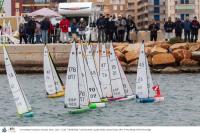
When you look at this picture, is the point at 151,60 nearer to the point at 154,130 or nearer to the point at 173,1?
the point at 154,130

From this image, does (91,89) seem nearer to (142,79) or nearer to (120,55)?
(142,79)

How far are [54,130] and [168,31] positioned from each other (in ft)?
134

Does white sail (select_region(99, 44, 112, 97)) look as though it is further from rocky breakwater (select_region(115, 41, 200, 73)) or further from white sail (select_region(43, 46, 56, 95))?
rocky breakwater (select_region(115, 41, 200, 73))

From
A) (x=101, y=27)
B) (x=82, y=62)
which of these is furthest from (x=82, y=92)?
(x=101, y=27)

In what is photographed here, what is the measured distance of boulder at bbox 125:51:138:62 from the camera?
6172 cm

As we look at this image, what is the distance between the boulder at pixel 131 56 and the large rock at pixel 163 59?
1140 millimetres

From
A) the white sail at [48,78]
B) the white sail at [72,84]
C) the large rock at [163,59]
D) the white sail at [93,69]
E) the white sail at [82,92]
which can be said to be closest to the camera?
the white sail at [72,84]

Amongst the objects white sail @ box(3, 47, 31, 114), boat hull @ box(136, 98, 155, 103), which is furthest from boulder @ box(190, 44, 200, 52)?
white sail @ box(3, 47, 31, 114)

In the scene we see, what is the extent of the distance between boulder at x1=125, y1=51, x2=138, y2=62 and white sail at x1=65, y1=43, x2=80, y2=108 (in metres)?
24.3

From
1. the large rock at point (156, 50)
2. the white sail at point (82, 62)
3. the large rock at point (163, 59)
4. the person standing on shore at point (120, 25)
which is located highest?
the person standing on shore at point (120, 25)

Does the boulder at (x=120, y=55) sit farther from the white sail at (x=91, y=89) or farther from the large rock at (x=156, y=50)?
the white sail at (x=91, y=89)

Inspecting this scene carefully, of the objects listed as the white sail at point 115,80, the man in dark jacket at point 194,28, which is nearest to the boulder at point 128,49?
the man in dark jacket at point 194,28

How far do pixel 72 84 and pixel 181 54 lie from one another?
25.2 m

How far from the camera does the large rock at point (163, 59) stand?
6131cm
